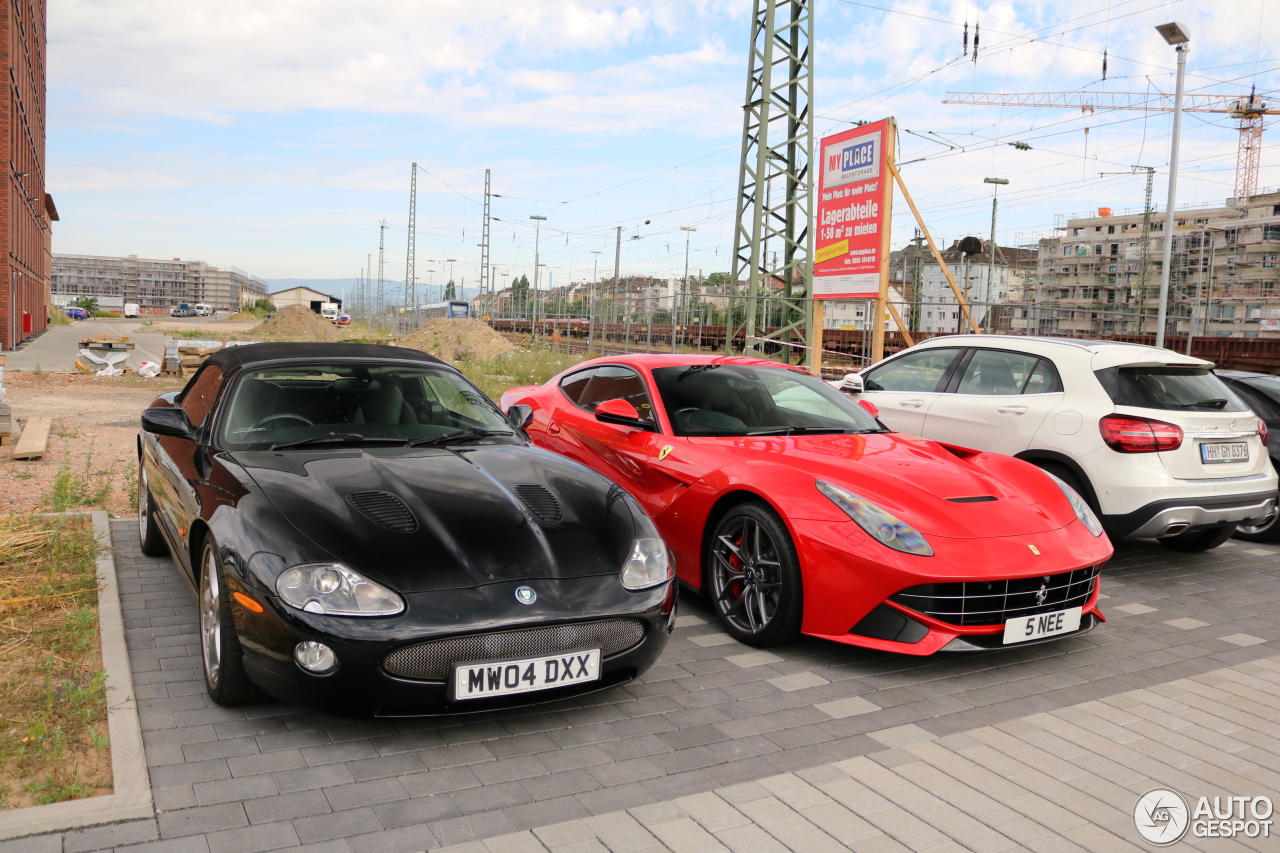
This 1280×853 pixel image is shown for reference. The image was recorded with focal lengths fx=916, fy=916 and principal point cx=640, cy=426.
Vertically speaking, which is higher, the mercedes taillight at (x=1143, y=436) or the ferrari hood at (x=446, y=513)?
the mercedes taillight at (x=1143, y=436)

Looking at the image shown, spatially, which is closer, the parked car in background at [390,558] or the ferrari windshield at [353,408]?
the parked car in background at [390,558]

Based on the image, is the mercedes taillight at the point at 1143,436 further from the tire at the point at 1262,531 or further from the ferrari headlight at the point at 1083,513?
the tire at the point at 1262,531

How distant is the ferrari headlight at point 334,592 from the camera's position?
10.0 ft

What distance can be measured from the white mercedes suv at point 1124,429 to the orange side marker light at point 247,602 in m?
4.86

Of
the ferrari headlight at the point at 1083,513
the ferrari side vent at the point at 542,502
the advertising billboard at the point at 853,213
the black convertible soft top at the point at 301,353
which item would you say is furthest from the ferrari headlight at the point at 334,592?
the advertising billboard at the point at 853,213

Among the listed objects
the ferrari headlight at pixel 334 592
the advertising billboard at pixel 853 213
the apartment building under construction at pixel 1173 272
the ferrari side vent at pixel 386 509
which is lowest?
the ferrari headlight at pixel 334 592

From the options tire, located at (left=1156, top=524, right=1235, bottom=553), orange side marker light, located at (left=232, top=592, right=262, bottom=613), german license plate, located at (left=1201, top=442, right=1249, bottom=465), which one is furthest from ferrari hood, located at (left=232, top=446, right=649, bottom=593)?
tire, located at (left=1156, top=524, right=1235, bottom=553)

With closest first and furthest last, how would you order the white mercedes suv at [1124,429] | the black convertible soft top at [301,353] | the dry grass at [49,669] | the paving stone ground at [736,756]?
1. the paving stone ground at [736,756]
2. the dry grass at [49,669]
3. the black convertible soft top at [301,353]
4. the white mercedes suv at [1124,429]

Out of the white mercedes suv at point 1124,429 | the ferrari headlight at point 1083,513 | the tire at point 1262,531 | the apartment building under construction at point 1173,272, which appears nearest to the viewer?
the ferrari headlight at point 1083,513

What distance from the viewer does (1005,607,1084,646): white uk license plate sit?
4.15 m

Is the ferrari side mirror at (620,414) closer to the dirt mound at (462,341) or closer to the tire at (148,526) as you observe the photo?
the tire at (148,526)

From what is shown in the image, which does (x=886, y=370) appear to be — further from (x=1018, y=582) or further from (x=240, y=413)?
(x=240, y=413)

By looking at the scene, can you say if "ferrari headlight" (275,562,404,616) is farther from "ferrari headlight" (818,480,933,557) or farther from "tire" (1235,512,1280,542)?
"tire" (1235,512,1280,542)

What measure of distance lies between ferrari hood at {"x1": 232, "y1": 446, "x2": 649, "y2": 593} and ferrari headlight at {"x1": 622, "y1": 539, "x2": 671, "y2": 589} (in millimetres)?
44
